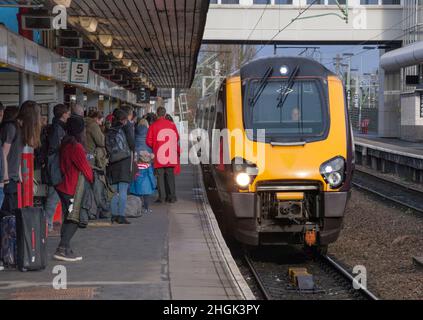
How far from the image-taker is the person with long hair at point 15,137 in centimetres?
805

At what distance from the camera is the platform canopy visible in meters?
12.9

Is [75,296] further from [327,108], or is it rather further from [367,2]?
[367,2]

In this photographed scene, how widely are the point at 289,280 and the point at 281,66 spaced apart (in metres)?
2.96

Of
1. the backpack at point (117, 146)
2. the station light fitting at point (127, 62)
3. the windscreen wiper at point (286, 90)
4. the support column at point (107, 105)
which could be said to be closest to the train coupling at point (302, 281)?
the windscreen wiper at point (286, 90)

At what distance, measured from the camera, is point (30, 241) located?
7820mm

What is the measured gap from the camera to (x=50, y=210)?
10484 mm

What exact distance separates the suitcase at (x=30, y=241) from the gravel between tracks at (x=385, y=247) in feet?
12.7

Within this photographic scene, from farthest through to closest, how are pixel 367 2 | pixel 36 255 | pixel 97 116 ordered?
pixel 367 2, pixel 97 116, pixel 36 255

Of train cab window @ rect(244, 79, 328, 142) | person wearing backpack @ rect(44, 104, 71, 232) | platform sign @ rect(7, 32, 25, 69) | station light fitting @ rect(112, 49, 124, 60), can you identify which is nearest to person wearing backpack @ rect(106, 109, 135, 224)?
person wearing backpack @ rect(44, 104, 71, 232)

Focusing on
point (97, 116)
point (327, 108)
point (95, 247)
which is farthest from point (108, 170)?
point (327, 108)

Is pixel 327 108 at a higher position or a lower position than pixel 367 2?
lower

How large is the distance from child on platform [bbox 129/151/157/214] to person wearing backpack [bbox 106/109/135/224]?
127 centimetres

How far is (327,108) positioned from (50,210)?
398 centimetres
